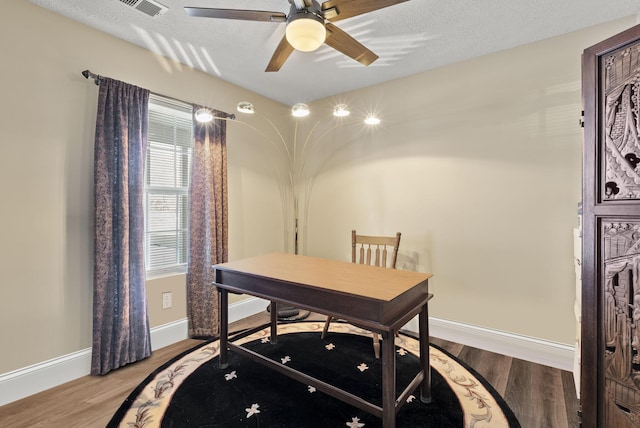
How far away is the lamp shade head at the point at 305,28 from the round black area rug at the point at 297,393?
205cm

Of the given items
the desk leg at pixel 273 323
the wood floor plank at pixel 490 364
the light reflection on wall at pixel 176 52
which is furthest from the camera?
the desk leg at pixel 273 323

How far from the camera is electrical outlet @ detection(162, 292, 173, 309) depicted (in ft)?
8.91

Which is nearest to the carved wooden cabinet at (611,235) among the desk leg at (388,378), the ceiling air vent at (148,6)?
the desk leg at (388,378)

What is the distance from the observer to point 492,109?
102 inches

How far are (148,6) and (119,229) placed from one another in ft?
5.05

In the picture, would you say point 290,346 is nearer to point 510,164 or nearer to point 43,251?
point 43,251

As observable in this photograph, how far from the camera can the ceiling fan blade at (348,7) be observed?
149 cm

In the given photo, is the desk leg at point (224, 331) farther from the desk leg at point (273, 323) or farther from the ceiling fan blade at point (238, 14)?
the ceiling fan blade at point (238, 14)

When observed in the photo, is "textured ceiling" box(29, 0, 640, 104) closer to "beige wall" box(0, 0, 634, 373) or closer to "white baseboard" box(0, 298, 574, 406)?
"beige wall" box(0, 0, 634, 373)

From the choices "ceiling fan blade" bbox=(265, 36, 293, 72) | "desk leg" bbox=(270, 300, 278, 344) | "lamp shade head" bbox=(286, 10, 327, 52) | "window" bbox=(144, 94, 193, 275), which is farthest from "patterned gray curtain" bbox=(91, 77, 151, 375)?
"lamp shade head" bbox=(286, 10, 327, 52)

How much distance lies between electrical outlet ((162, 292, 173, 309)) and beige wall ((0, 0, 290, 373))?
22.2 inches

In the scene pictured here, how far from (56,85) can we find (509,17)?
124 inches

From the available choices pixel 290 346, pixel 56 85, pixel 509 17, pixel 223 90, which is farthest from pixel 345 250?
pixel 56 85

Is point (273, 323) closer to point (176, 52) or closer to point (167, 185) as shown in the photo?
point (167, 185)
